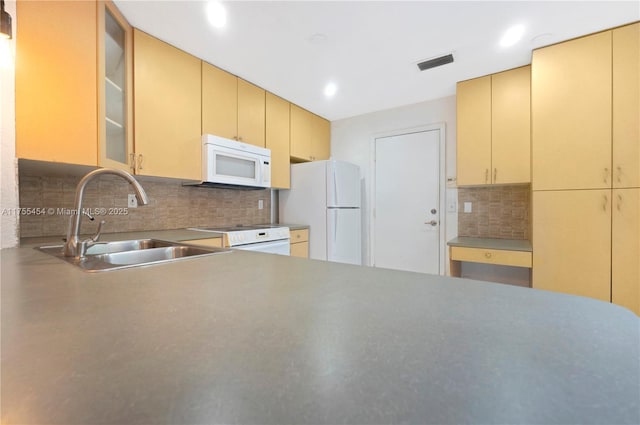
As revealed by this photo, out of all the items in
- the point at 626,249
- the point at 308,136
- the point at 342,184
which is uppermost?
the point at 308,136

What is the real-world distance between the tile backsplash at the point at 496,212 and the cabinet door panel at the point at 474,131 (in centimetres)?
32

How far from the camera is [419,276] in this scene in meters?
0.75

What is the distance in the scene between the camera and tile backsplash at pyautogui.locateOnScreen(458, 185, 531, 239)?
256cm

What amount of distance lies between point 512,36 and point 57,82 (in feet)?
9.09

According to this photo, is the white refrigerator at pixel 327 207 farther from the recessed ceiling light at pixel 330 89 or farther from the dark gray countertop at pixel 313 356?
the dark gray countertop at pixel 313 356

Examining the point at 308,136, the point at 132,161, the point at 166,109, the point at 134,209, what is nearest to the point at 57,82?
the point at 132,161

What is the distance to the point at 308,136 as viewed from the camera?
346 cm

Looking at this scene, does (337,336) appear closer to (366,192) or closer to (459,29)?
(459,29)

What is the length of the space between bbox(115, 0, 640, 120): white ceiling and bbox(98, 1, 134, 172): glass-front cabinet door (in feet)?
0.39

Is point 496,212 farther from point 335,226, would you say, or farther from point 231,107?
point 231,107

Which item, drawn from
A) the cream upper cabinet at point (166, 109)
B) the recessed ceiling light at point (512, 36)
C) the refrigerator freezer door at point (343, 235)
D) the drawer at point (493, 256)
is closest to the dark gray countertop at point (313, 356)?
the cream upper cabinet at point (166, 109)

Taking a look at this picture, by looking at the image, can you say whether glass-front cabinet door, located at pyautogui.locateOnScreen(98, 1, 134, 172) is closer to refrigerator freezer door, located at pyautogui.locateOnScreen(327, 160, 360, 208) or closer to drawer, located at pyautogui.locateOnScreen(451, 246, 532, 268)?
refrigerator freezer door, located at pyautogui.locateOnScreen(327, 160, 360, 208)

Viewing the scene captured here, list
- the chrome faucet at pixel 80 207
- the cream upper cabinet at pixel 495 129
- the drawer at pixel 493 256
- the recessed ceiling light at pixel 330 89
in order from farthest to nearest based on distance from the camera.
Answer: the recessed ceiling light at pixel 330 89, the cream upper cabinet at pixel 495 129, the drawer at pixel 493 256, the chrome faucet at pixel 80 207

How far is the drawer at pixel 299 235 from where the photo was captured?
2.84 metres
